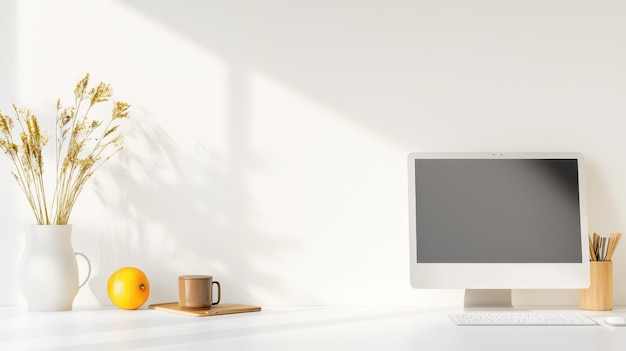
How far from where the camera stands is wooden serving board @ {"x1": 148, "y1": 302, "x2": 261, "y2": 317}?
6.46 ft

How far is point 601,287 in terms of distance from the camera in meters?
2.05

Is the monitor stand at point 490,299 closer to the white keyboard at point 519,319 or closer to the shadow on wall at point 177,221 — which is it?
the white keyboard at point 519,319

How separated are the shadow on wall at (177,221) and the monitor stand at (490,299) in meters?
0.57

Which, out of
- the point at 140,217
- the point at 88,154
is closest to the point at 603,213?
the point at 140,217

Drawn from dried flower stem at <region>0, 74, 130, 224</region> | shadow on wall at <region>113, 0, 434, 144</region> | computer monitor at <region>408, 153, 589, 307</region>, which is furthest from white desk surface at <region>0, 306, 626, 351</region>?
shadow on wall at <region>113, 0, 434, 144</region>

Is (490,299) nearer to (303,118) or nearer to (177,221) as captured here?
(303,118)

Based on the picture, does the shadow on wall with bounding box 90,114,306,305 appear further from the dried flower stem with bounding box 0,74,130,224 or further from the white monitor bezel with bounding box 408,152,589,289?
the white monitor bezel with bounding box 408,152,589,289

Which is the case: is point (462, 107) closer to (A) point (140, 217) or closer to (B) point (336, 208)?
(B) point (336, 208)

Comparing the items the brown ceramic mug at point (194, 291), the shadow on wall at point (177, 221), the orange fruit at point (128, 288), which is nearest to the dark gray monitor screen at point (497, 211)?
the shadow on wall at point (177, 221)

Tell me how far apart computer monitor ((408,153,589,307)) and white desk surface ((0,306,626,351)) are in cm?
15

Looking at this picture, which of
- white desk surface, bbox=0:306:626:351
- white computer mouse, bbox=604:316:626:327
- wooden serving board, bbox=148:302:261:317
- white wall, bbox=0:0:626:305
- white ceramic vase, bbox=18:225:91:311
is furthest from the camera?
white wall, bbox=0:0:626:305

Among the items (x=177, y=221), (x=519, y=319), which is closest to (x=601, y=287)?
(x=519, y=319)

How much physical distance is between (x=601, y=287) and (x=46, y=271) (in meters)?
1.62

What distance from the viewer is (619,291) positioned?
2.20 meters
